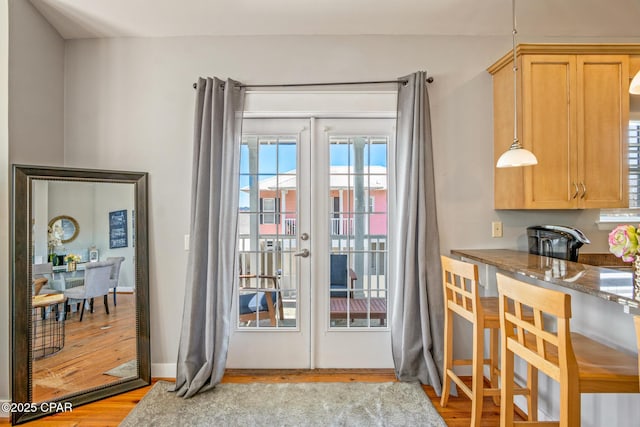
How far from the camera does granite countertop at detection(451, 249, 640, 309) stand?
4.14 ft

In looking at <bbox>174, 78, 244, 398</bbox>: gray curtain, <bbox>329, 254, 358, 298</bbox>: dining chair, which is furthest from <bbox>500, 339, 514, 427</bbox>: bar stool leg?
<bbox>174, 78, 244, 398</bbox>: gray curtain

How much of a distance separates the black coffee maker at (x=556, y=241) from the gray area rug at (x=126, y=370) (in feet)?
9.84

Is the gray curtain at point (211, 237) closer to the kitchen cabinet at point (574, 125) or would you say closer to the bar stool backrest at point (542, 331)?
Result: the bar stool backrest at point (542, 331)

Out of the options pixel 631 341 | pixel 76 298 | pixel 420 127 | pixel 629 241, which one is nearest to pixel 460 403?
pixel 631 341

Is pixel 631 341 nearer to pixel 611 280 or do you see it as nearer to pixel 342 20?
pixel 611 280

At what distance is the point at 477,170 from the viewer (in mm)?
2646

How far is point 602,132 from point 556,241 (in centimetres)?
80

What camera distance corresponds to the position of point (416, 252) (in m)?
2.49

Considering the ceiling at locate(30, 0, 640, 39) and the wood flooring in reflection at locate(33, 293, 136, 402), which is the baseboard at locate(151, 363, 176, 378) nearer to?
the wood flooring in reflection at locate(33, 293, 136, 402)

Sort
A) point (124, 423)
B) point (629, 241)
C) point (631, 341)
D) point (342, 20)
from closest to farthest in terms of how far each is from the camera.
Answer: point (629, 241) < point (631, 341) < point (124, 423) < point (342, 20)

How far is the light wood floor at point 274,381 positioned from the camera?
6.86ft

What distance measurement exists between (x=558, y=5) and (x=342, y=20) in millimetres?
1470

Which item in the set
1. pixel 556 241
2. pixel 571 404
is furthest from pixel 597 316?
pixel 556 241

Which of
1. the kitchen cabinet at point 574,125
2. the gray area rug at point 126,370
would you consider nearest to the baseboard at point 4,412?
the gray area rug at point 126,370
